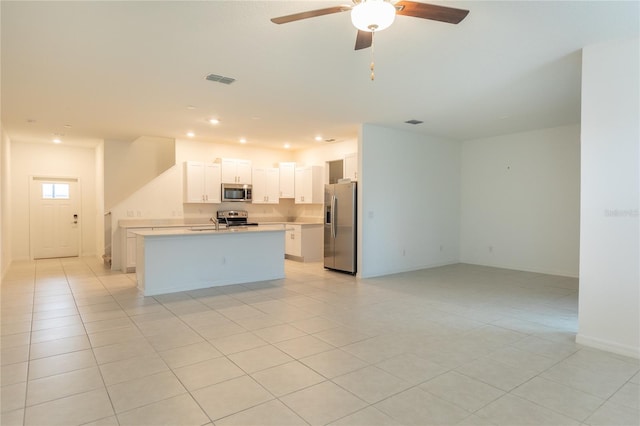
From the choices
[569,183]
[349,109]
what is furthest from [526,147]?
[349,109]

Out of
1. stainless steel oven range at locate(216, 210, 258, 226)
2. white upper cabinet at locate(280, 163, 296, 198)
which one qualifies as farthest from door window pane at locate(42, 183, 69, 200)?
white upper cabinet at locate(280, 163, 296, 198)

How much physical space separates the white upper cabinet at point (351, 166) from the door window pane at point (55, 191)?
7.03 metres

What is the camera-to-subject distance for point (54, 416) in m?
2.19

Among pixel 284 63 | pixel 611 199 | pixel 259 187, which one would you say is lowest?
pixel 611 199

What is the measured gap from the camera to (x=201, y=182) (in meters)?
7.98

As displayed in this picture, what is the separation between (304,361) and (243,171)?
6.19 meters

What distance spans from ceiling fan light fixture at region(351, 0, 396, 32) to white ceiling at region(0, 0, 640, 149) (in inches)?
21.9

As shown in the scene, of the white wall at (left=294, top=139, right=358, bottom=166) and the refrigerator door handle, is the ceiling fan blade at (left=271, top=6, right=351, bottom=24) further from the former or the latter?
the white wall at (left=294, top=139, right=358, bottom=166)

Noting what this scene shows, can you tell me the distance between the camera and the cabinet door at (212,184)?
803 cm

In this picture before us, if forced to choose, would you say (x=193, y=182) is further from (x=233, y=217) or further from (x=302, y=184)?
(x=302, y=184)

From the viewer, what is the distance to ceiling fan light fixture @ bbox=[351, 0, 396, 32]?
2082 mm

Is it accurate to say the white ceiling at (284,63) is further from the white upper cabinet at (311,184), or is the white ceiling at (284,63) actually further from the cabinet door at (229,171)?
the white upper cabinet at (311,184)

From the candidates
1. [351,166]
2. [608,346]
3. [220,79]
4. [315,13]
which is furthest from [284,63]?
[608,346]

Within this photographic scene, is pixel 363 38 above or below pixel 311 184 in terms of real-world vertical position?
above
